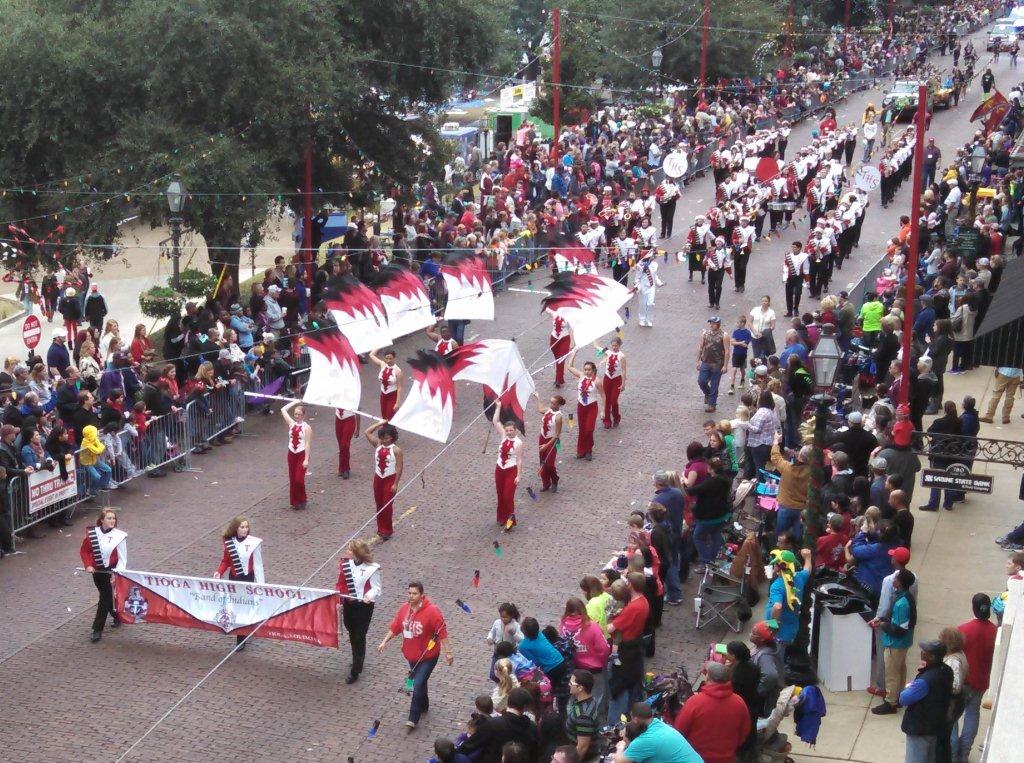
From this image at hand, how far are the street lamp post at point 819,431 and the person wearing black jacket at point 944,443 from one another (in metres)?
2.01

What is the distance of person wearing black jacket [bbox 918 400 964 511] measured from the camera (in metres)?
17.3

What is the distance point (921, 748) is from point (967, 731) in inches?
25.1

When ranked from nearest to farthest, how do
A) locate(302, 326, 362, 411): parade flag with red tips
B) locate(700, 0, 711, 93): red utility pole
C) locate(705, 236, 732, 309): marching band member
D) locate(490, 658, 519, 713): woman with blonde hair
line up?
1. locate(490, 658, 519, 713): woman with blonde hair
2. locate(302, 326, 362, 411): parade flag with red tips
3. locate(705, 236, 732, 309): marching band member
4. locate(700, 0, 711, 93): red utility pole

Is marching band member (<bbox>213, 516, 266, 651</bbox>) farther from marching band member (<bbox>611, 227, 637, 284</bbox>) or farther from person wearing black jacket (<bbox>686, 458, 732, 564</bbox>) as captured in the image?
marching band member (<bbox>611, 227, 637, 284</bbox>)

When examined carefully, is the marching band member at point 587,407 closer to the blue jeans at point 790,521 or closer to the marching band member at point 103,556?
the blue jeans at point 790,521

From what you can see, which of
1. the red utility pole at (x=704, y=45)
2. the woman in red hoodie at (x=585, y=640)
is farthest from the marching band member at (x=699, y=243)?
the red utility pole at (x=704, y=45)

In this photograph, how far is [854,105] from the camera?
5181 centimetres

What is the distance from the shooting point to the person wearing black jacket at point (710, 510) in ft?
53.7

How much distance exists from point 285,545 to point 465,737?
6.41 metres

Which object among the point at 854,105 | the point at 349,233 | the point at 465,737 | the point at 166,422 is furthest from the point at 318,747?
the point at 854,105

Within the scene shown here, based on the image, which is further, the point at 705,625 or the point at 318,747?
the point at 705,625

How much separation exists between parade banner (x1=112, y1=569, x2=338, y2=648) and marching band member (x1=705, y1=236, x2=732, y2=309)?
14686mm

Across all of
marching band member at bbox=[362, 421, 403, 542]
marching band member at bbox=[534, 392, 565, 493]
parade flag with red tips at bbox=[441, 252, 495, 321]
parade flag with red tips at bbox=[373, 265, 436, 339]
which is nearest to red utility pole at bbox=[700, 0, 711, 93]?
parade flag with red tips at bbox=[441, 252, 495, 321]

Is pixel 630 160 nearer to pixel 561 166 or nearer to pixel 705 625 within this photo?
pixel 561 166
